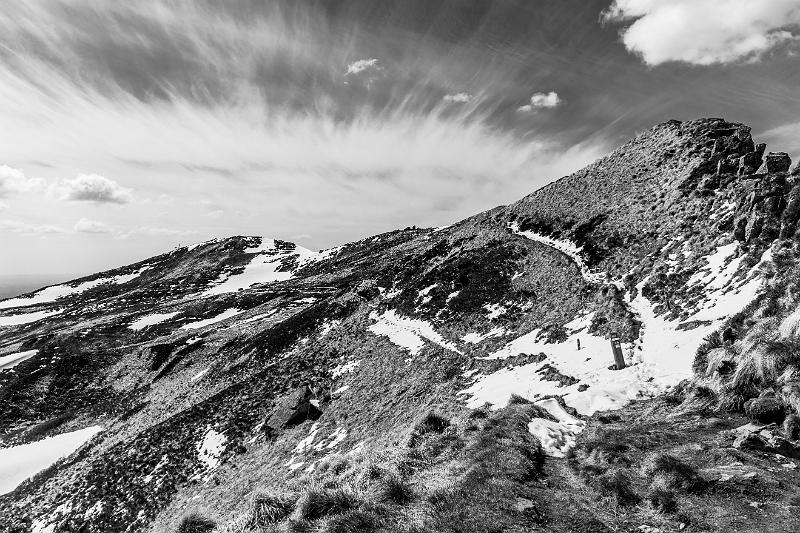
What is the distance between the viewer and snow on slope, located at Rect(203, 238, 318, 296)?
106 meters

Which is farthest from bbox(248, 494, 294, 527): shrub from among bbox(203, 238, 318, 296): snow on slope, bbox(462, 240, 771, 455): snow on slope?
bbox(203, 238, 318, 296): snow on slope

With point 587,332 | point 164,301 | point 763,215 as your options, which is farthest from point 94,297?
point 763,215

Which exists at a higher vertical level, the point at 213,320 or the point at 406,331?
the point at 406,331

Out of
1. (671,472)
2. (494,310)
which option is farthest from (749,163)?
(671,472)

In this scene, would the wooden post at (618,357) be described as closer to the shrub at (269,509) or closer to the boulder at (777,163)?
the shrub at (269,509)

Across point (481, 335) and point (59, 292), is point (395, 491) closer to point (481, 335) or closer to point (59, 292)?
point (481, 335)

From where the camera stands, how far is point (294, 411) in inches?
1288

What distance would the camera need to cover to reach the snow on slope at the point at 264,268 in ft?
349

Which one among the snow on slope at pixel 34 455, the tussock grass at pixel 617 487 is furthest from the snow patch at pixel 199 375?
the tussock grass at pixel 617 487

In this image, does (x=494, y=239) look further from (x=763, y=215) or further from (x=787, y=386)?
(x=787, y=386)

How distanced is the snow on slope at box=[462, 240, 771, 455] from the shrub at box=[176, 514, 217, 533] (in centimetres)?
993

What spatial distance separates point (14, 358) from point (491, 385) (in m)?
79.7

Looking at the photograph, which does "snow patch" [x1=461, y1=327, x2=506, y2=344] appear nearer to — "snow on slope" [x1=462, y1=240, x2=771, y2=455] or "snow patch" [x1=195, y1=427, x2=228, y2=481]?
"snow on slope" [x1=462, y1=240, x2=771, y2=455]

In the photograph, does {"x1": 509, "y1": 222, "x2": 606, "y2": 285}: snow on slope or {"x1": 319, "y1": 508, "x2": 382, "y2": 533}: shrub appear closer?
{"x1": 319, "y1": 508, "x2": 382, "y2": 533}: shrub
